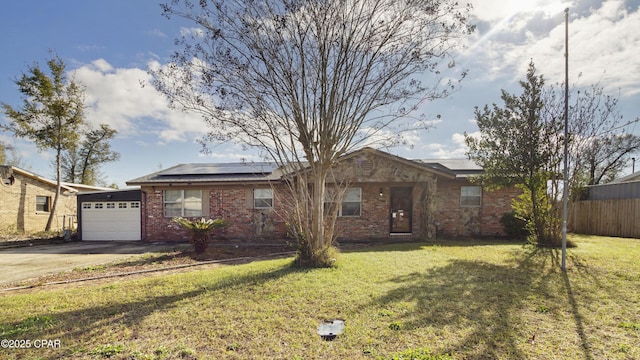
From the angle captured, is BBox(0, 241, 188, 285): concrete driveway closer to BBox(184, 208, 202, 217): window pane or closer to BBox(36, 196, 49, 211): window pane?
BBox(184, 208, 202, 217): window pane

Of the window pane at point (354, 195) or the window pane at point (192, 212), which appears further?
the window pane at point (192, 212)

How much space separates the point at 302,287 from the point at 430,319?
2279mm

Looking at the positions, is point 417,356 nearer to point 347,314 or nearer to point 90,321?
point 347,314

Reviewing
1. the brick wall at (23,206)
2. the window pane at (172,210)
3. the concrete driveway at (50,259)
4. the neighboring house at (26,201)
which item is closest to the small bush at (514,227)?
the concrete driveway at (50,259)

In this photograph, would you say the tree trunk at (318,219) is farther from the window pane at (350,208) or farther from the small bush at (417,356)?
the window pane at (350,208)

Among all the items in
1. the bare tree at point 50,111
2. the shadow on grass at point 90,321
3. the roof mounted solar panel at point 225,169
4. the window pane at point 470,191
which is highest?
the bare tree at point 50,111

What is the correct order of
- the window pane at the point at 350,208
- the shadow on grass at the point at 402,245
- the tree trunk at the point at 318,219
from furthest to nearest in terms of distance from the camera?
the window pane at the point at 350,208 → the shadow on grass at the point at 402,245 → the tree trunk at the point at 318,219

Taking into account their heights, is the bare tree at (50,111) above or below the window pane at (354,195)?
above

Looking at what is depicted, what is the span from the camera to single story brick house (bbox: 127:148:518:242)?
12.9 meters

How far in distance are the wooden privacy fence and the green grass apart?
8419mm

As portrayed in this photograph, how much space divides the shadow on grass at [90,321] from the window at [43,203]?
18036 millimetres

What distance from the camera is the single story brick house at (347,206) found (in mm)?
12938

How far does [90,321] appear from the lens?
4.05 meters

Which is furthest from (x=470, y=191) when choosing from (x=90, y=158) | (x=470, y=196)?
(x=90, y=158)
